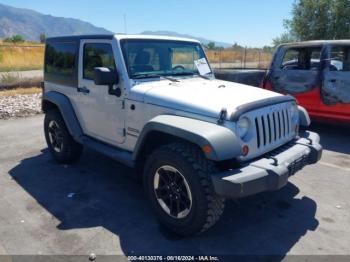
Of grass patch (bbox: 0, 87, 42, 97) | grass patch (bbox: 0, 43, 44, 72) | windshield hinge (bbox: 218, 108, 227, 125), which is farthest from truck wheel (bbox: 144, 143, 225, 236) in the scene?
grass patch (bbox: 0, 43, 44, 72)

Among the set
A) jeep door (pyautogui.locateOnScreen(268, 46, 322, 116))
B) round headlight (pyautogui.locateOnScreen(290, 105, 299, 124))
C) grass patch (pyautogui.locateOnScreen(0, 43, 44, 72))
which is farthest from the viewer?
grass patch (pyautogui.locateOnScreen(0, 43, 44, 72))

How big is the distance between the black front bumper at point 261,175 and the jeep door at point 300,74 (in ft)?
11.8

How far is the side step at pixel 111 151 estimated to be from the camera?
4.02m

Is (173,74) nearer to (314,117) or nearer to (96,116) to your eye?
(96,116)

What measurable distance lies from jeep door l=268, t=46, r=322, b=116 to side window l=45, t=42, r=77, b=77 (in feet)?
14.3

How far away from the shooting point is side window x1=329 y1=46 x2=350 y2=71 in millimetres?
6484

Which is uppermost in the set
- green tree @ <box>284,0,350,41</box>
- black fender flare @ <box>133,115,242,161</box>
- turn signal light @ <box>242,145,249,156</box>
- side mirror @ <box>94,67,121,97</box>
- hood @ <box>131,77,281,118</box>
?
green tree @ <box>284,0,350,41</box>

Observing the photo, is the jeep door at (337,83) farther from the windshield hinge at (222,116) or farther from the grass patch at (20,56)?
the grass patch at (20,56)

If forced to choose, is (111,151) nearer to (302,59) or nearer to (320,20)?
(302,59)

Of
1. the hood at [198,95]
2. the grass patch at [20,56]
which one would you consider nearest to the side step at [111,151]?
the hood at [198,95]

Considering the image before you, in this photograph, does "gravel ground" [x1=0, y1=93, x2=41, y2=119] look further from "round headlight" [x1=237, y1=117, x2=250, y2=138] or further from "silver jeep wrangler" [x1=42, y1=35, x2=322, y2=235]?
"round headlight" [x1=237, y1=117, x2=250, y2=138]

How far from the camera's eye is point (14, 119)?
8492 millimetres

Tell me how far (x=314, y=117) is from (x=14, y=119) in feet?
22.7

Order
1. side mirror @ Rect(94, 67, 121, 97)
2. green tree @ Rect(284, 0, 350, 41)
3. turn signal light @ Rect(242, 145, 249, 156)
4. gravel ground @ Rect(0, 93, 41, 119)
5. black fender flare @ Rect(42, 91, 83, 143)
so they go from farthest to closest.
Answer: green tree @ Rect(284, 0, 350, 41) → gravel ground @ Rect(0, 93, 41, 119) → black fender flare @ Rect(42, 91, 83, 143) → side mirror @ Rect(94, 67, 121, 97) → turn signal light @ Rect(242, 145, 249, 156)
